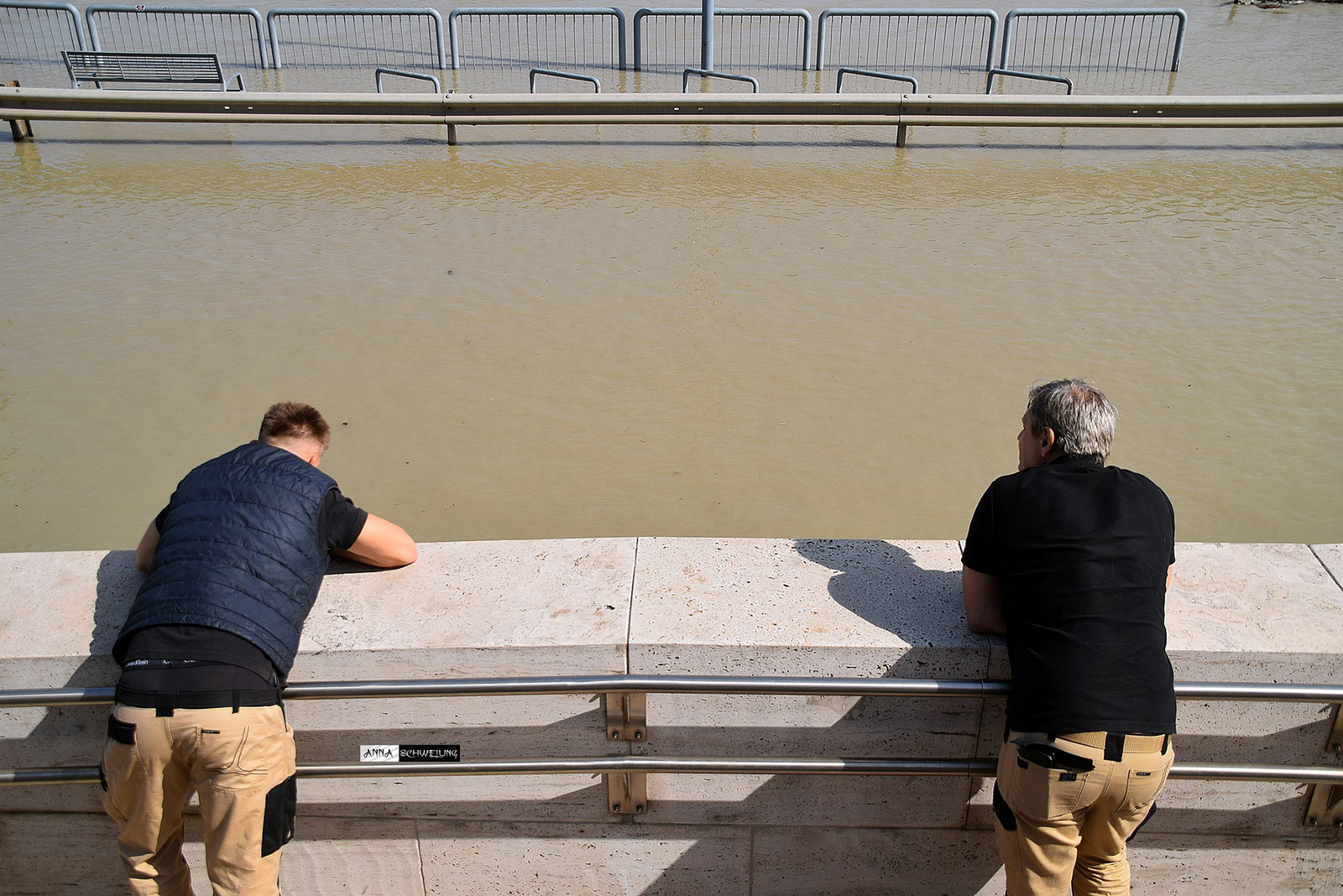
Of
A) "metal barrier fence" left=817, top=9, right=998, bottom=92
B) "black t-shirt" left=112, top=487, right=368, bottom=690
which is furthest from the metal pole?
"black t-shirt" left=112, top=487, right=368, bottom=690

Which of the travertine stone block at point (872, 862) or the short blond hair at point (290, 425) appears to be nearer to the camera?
the short blond hair at point (290, 425)

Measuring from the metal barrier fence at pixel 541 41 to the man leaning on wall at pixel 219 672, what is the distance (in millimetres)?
14306

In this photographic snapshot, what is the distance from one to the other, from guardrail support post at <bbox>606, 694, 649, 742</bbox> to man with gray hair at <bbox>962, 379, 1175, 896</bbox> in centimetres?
102

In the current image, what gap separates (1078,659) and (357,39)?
2148 cm

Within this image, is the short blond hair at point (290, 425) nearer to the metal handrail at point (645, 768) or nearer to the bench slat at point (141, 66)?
the metal handrail at point (645, 768)

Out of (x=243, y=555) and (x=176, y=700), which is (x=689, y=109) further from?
(x=176, y=700)

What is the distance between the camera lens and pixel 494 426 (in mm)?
6016

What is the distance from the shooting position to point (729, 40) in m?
21.4

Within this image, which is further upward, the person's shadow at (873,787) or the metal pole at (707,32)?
the metal pole at (707,32)

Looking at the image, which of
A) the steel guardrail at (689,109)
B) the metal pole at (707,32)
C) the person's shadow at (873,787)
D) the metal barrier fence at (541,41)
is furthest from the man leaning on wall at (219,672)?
the metal barrier fence at (541,41)

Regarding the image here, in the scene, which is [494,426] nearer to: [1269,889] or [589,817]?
[589,817]

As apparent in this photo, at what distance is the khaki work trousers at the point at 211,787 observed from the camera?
2.81 metres

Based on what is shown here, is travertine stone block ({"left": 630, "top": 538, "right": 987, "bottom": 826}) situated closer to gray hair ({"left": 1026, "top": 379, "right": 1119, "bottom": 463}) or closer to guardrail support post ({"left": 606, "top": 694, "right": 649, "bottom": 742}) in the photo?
guardrail support post ({"left": 606, "top": 694, "right": 649, "bottom": 742})

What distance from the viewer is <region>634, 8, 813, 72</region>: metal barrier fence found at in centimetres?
1733
